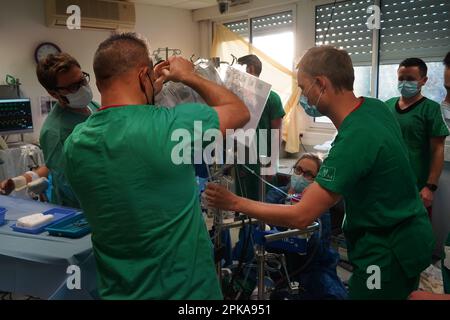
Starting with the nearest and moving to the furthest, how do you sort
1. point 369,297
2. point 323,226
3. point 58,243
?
point 369,297 < point 58,243 < point 323,226

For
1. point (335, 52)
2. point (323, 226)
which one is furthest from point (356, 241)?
point (323, 226)

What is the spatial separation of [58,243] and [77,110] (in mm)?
725

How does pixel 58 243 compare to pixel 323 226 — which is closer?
pixel 58 243

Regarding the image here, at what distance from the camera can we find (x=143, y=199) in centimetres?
99

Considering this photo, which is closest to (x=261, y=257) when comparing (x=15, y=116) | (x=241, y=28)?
(x=15, y=116)

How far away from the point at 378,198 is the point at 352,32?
124 inches

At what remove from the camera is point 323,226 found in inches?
92.7

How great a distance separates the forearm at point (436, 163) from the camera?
270 centimetres

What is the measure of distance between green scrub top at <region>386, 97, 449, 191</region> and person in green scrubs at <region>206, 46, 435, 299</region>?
63.8 inches

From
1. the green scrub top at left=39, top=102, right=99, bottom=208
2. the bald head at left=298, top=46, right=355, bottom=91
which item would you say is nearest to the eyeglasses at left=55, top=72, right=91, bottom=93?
the green scrub top at left=39, top=102, right=99, bottom=208

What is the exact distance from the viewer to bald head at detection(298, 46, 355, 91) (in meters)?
1.29

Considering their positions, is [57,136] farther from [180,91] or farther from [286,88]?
[286,88]

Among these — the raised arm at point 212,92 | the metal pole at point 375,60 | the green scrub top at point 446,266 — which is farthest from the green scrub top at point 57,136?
the metal pole at point 375,60
